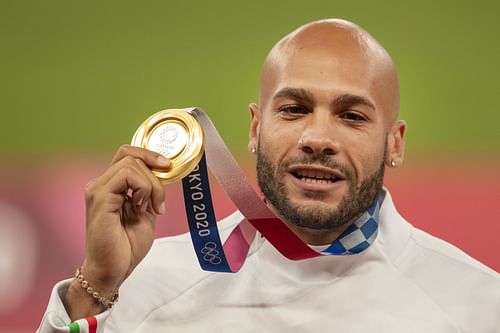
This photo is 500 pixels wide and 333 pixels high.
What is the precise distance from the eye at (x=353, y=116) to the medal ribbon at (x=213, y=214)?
295mm

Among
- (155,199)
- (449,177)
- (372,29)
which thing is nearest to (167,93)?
(372,29)

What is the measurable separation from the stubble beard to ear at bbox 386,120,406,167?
0.27 ft

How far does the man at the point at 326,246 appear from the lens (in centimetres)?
211

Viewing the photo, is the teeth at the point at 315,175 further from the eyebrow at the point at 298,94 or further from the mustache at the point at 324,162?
the eyebrow at the point at 298,94

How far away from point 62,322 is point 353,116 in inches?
33.6

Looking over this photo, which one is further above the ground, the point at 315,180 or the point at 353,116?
the point at 353,116

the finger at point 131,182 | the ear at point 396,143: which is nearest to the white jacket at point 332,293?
the ear at point 396,143

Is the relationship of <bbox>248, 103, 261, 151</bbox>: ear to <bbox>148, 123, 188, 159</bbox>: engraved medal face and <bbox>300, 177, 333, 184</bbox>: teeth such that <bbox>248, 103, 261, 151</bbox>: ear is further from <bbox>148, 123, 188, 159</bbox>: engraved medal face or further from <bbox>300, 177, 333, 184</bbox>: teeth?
<bbox>148, 123, 188, 159</bbox>: engraved medal face

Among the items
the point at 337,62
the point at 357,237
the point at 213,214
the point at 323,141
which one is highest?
the point at 337,62

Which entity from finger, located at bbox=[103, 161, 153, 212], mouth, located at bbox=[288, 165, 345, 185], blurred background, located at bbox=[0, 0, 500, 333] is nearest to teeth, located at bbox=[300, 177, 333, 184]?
mouth, located at bbox=[288, 165, 345, 185]

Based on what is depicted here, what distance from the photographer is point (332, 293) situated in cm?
215

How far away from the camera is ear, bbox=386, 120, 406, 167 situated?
2.31 meters

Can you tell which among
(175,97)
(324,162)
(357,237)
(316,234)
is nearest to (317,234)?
(316,234)

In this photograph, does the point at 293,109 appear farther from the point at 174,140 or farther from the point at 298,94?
the point at 174,140
